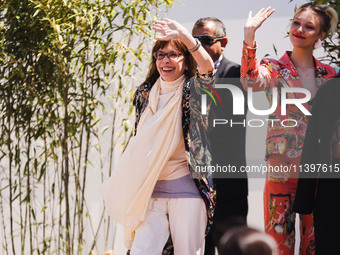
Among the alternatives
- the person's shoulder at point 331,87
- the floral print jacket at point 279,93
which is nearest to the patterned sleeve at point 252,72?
the floral print jacket at point 279,93

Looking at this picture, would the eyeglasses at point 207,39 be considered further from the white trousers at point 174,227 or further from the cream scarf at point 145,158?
the white trousers at point 174,227

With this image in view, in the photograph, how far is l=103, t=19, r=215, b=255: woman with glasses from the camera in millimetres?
3125

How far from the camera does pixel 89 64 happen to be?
4480 mm

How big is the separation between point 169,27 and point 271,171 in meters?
0.89

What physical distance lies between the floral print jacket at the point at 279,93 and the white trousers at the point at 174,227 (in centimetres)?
51

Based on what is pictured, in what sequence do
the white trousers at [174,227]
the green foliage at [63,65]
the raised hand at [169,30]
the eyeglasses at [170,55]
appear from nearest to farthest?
the raised hand at [169,30]
the white trousers at [174,227]
the eyeglasses at [170,55]
the green foliage at [63,65]

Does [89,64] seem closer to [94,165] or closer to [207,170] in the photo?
[94,165]

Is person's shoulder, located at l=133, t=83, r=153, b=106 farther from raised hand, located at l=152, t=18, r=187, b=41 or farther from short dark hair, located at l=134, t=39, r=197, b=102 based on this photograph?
raised hand, located at l=152, t=18, r=187, b=41

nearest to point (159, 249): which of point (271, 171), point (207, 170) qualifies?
point (207, 170)

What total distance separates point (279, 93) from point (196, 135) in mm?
498

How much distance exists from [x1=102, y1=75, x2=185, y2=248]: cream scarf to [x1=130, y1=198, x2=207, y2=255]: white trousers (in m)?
0.06

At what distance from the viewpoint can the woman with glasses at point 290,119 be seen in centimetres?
333

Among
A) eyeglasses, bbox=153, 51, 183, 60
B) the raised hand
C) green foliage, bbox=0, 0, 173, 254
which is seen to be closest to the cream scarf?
eyeglasses, bbox=153, 51, 183, 60

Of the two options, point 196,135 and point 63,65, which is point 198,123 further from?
point 63,65
